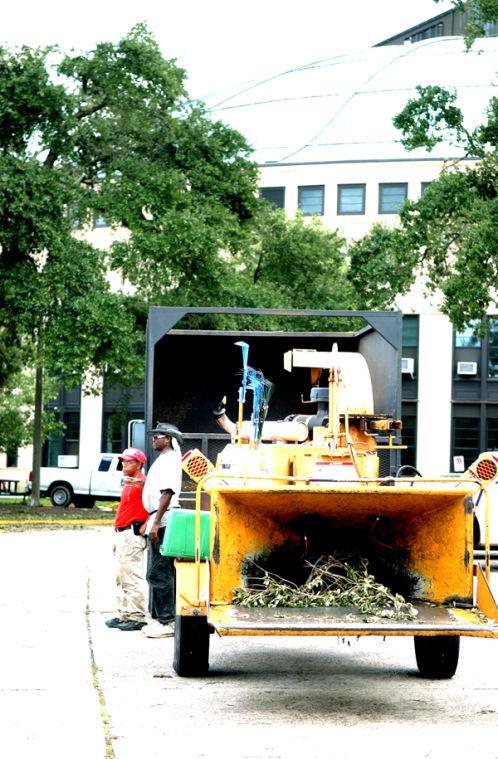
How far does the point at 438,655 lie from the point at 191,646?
1.79 meters

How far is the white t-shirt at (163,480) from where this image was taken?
12125mm

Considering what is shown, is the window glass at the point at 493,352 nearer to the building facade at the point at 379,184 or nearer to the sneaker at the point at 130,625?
the building facade at the point at 379,184

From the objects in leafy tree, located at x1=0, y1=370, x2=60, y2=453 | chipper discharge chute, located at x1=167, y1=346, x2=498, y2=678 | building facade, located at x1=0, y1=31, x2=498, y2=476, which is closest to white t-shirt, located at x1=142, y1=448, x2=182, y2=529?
chipper discharge chute, located at x1=167, y1=346, x2=498, y2=678

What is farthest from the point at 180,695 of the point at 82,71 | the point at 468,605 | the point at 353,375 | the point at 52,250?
the point at 82,71

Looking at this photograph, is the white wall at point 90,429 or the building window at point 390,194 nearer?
the building window at point 390,194

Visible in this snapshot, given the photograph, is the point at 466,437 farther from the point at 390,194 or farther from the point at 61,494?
the point at 61,494

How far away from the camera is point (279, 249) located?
132 ft

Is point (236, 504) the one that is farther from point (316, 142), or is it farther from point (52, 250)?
point (316, 142)

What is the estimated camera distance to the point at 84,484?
4559 cm

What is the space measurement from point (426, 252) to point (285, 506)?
18.5 meters

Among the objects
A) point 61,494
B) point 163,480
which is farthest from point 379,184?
point 163,480

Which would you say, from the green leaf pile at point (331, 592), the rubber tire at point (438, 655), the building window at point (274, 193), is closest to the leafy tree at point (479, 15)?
the rubber tire at point (438, 655)

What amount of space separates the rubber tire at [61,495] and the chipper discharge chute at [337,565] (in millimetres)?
36144

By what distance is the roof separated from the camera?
6331 centimetres
